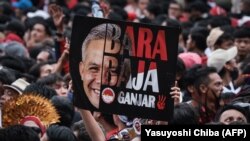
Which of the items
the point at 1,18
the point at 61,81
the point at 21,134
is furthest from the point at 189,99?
the point at 1,18

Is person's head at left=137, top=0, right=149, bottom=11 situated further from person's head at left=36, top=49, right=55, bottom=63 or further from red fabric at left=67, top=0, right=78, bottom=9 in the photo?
person's head at left=36, top=49, right=55, bottom=63

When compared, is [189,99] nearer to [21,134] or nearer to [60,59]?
[60,59]

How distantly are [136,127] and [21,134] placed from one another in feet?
5.27

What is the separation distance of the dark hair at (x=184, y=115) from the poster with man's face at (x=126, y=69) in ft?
3.19

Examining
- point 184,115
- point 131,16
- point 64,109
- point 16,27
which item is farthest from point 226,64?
point 131,16

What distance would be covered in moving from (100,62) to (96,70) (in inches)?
2.5

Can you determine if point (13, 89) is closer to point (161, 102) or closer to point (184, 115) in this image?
point (184, 115)

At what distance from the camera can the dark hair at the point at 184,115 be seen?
1016 centimetres

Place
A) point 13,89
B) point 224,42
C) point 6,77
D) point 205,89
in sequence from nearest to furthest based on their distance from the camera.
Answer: point 13,89, point 6,77, point 205,89, point 224,42

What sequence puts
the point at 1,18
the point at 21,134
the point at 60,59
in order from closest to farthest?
the point at 21,134 < the point at 60,59 < the point at 1,18

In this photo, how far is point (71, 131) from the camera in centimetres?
955

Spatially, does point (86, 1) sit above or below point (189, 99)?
above

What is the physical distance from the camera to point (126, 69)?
916 cm

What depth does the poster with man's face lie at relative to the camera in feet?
29.8
